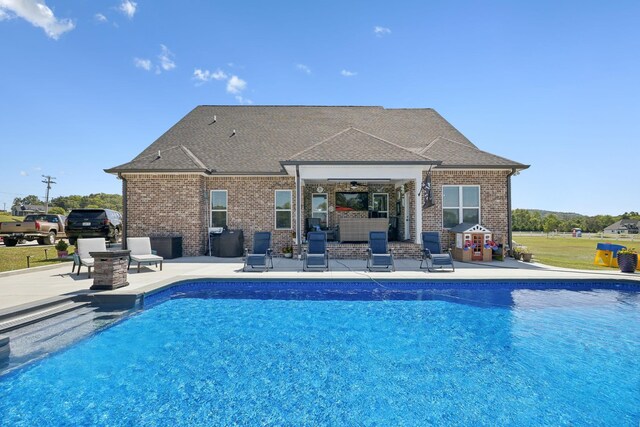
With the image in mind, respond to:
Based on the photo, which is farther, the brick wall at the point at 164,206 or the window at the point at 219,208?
the window at the point at 219,208

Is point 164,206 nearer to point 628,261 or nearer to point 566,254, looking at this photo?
point 628,261

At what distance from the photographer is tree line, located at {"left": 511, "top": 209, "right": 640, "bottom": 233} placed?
83625mm

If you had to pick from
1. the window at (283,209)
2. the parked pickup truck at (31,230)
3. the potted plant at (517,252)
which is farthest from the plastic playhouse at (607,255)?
the parked pickup truck at (31,230)

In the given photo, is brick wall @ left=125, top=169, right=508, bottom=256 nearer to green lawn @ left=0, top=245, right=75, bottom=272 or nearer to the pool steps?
green lawn @ left=0, top=245, right=75, bottom=272

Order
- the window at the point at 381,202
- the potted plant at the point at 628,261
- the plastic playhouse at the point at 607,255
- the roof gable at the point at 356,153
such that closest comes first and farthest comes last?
the potted plant at the point at 628,261 < the plastic playhouse at the point at 607,255 < the roof gable at the point at 356,153 < the window at the point at 381,202

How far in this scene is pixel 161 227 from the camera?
1280 centimetres

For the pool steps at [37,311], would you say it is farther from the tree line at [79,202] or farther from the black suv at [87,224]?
the tree line at [79,202]

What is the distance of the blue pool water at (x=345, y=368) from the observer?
10.4 feet

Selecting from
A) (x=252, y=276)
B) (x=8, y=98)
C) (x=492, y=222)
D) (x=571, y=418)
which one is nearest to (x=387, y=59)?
(x=492, y=222)

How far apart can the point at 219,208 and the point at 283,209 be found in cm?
297

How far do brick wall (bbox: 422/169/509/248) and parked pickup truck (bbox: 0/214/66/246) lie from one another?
2386cm

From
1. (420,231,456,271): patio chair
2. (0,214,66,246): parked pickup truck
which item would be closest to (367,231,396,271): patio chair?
(420,231,456,271): patio chair

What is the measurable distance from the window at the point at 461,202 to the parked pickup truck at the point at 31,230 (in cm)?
2446

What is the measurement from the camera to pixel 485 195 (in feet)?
42.0
